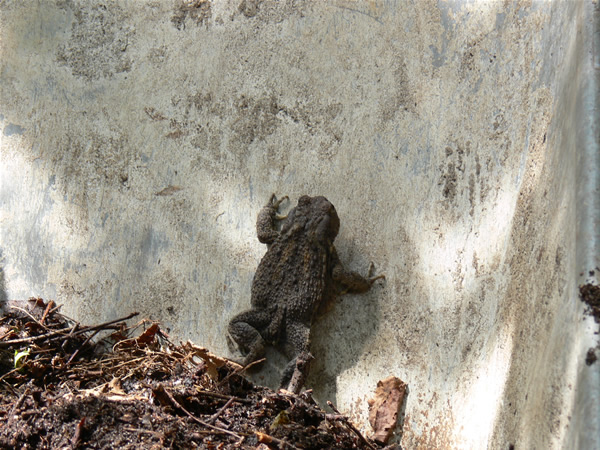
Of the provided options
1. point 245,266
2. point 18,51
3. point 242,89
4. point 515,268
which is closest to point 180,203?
point 245,266

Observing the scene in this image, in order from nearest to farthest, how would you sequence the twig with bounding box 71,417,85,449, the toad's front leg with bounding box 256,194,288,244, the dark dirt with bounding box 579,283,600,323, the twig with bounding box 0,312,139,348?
1. the dark dirt with bounding box 579,283,600,323
2. the twig with bounding box 71,417,85,449
3. the twig with bounding box 0,312,139,348
4. the toad's front leg with bounding box 256,194,288,244

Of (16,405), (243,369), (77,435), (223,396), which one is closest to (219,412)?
(223,396)

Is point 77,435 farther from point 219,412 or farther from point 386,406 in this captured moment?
point 386,406

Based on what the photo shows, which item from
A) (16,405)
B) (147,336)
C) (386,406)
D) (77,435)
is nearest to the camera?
(77,435)

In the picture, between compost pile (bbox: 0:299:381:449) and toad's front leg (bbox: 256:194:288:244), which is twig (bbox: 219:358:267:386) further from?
toad's front leg (bbox: 256:194:288:244)

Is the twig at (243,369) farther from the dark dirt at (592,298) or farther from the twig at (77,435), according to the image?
the dark dirt at (592,298)

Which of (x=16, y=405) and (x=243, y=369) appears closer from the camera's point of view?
(x=16, y=405)

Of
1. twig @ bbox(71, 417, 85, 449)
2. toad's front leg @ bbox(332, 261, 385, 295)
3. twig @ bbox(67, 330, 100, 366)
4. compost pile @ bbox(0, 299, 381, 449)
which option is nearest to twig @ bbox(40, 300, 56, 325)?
compost pile @ bbox(0, 299, 381, 449)
